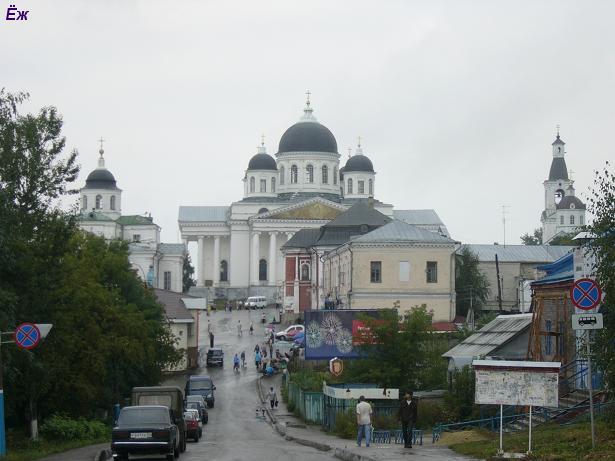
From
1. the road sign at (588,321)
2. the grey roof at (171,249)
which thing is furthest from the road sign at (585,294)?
the grey roof at (171,249)

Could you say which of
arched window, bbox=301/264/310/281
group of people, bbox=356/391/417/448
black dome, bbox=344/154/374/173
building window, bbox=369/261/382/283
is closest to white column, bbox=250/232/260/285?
black dome, bbox=344/154/374/173

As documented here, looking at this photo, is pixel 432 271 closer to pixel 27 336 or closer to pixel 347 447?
pixel 347 447

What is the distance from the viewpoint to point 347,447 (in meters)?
28.7

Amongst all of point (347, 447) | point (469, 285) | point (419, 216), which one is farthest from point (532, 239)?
point (347, 447)

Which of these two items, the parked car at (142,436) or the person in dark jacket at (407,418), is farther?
the person in dark jacket at (407,418)

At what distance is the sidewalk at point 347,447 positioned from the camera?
2373 centimetres

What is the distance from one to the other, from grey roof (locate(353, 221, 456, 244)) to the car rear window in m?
47.5

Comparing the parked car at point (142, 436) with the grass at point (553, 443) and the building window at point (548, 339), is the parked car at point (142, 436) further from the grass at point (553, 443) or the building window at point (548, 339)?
the building window at point (548, 339)

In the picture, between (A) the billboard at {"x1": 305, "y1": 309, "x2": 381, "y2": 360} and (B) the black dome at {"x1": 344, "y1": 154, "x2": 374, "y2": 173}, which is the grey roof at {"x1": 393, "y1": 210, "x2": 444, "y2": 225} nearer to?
(B) the black dome at {"x1": 344, "y1": 154, "x2": 374, "y2": 173}

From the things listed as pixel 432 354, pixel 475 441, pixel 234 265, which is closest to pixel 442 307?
pixel 432 354

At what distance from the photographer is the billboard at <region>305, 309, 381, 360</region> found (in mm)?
48188

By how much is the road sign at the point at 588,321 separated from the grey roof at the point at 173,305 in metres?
56.3

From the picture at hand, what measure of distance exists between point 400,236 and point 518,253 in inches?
1152

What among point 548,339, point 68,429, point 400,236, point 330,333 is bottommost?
point 68,429
